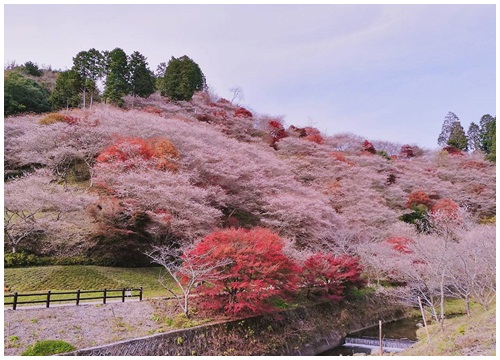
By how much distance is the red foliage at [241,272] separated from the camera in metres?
14.8

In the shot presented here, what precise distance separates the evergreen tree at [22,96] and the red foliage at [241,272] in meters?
25.2

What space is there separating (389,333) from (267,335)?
25.0 ft

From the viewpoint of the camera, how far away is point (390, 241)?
945 inches

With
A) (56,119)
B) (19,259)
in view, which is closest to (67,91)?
(56,119)

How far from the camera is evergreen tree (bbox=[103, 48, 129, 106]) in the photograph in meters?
36.0

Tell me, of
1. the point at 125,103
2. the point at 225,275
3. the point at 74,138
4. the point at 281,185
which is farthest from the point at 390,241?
the point at 125,103

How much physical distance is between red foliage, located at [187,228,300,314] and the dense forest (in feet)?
0.20

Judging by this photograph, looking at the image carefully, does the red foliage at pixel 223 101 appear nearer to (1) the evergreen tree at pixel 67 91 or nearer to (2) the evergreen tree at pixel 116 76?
(2) the evergreen tree at pixel 116 76

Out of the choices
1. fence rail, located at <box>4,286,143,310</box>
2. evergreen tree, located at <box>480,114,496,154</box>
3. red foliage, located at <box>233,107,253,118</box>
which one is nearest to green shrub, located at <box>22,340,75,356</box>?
fence rail, located at <box>4,286,143,310</box>


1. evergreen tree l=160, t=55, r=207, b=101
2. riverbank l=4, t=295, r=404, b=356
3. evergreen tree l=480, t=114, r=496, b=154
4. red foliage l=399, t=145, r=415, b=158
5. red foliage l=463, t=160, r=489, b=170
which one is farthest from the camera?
red foliage l=399, t=145, r=415, b=158

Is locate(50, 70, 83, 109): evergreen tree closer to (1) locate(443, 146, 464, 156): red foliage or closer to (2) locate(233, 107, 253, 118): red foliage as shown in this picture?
(2) locate(233, 107, 253, 118): red foliage

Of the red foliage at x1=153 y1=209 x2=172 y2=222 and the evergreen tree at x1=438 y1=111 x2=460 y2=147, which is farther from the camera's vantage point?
the evergreen tree at x1=438 y1=111 x2=460 y2=147

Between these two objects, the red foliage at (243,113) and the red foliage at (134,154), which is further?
the red foliage at (243,113)

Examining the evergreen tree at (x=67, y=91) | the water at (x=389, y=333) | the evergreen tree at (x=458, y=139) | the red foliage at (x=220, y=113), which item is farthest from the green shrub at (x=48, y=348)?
the evergreen tree at (x=458, y=139)
